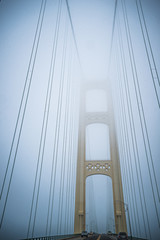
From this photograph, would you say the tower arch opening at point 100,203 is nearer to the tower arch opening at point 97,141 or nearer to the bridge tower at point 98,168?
the tower arch opening at point 97,141

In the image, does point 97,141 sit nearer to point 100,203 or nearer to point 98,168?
point 98,168

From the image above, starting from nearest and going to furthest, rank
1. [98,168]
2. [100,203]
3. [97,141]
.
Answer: [98,168], [97,141], [100,203]

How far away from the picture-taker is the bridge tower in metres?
14.4

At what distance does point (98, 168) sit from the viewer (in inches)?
649

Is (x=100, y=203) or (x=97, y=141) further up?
(x=97, y=141)

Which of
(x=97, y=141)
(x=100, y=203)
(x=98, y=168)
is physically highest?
(x=97, y=141)

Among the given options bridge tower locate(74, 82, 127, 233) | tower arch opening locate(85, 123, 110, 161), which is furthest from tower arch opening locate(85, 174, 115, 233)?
bridge tower locate(74, 82, 127, 233)

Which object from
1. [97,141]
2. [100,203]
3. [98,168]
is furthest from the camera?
[100,203]

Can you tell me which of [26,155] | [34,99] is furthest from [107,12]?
[26,155]

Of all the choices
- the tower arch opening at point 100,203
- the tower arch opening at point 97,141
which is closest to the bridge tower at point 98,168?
the tower arch opening at point 97,141

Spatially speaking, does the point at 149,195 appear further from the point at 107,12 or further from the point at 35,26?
the point at 107,12

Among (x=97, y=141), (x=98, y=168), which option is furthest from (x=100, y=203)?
(x=98, y=168)

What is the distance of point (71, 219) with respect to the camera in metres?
13.4

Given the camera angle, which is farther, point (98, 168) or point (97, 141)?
point (97, 141)
